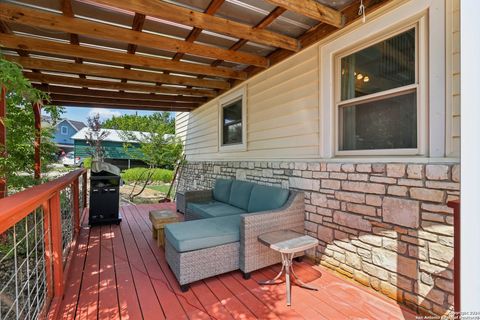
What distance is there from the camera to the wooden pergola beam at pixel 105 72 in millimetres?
3876

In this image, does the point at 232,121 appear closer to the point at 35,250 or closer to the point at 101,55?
the point at 101,55

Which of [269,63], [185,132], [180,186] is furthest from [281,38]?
[180,186]

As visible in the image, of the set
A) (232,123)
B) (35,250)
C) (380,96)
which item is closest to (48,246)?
→ (35,250)

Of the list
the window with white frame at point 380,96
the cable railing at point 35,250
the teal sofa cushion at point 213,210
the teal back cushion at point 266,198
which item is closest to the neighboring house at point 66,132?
the teal sofa cushion at point 213,210

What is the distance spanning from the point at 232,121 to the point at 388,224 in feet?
13.1

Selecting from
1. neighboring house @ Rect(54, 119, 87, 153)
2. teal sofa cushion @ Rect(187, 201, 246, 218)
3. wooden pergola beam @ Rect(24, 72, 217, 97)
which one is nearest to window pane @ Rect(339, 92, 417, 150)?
teal sofa cushion @ Rect(187, 201, 246, 218)

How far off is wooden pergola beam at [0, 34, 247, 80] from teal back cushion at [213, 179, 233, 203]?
7.04ft

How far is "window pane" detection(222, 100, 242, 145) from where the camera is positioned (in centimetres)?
546

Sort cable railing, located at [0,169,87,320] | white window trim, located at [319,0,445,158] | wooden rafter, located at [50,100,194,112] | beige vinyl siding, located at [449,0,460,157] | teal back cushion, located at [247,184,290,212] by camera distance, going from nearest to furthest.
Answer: cable railing, located at [0,169,87,320], beige vinyl siding, located at [449,0,460,157], white window trim, located at [319,0,445,158], teal back cushion, located at [247,184,290,212], wooden rafter, located at [50,100,194,112]

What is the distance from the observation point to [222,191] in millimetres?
5035

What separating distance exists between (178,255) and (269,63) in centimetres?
327

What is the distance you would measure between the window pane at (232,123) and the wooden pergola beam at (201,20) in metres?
2.18

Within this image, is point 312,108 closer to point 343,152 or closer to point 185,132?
point 343,152

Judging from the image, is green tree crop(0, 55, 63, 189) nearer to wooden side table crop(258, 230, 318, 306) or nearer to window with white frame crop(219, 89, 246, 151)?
wooden side table crop(258, 230, 318, 306)
